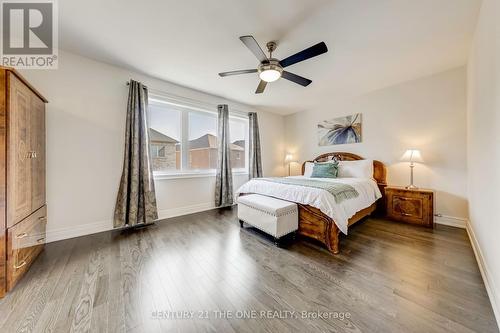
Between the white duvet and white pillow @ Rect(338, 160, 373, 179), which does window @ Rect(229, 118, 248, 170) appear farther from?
white pillow @ Rect(338, 160, 373, 179)

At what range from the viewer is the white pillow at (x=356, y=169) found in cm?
352

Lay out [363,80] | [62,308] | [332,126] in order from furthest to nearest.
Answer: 1. [332,126]
2. [363,80]
3. [62,308]

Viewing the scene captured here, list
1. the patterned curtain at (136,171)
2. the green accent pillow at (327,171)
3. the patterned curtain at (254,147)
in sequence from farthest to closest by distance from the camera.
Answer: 1. the patterned curtain at (254,147)
2. the green accent pillow at (327,171)
3. the patterned curtain at (136,171)

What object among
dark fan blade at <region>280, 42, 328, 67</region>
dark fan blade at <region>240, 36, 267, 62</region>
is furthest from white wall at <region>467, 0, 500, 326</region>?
dark fan blade at <region>240, 36, 267, 62</region>

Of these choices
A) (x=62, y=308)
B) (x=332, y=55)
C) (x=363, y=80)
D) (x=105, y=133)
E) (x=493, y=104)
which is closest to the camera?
(x=62, y=308)

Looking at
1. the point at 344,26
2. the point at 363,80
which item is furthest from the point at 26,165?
the point at 363,80

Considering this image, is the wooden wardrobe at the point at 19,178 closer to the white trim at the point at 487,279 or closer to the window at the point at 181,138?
the window at the point at 181,138

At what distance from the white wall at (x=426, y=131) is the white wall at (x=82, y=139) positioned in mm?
4330

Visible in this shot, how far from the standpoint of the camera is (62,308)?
1.32 metres

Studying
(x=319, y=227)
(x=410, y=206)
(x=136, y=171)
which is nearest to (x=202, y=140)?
(x=136, y=171)

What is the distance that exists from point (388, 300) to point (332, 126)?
3.74 metres

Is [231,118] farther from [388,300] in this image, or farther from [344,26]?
[388,300]

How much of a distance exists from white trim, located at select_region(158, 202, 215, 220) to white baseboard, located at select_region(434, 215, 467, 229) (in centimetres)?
407

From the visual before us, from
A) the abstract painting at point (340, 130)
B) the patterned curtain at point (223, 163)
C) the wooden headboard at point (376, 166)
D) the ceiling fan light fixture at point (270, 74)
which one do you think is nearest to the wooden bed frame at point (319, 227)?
the wooden headboard at point (376, 166)
